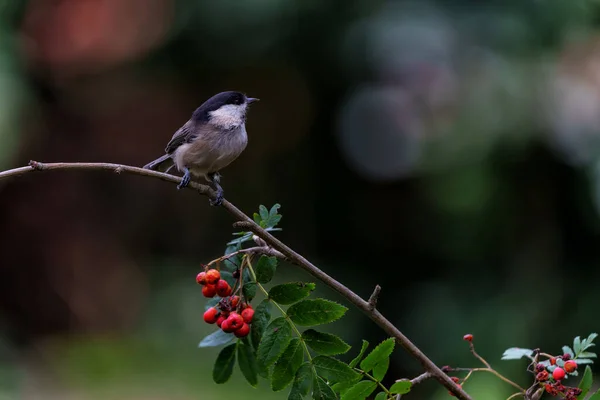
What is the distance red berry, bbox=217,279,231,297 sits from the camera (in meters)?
1.18

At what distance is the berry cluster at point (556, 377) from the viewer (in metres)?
1.01

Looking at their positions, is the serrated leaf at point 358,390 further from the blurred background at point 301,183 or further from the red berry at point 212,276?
the blurred background at point 301,183

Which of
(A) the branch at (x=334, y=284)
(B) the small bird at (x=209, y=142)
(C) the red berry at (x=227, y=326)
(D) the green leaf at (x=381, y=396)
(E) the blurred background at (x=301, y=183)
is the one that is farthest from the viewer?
(E) the blurred background at (x=301, y=183)

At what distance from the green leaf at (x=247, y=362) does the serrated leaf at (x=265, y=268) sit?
6.1 inches

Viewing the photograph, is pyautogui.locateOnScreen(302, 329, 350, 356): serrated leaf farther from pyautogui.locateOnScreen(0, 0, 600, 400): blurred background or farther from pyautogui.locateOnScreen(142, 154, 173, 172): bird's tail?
pyautogui.locateOnScreen(0, 0, 600, 400): blurred background

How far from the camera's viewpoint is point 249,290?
116cm

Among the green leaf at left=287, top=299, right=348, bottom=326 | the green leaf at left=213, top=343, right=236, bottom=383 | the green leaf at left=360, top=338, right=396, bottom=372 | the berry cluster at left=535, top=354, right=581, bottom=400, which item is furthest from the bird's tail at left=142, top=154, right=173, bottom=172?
the berry cluster at left=535, top=354, right=581, bottom=400

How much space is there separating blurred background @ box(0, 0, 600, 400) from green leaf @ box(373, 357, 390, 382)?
6.01ft

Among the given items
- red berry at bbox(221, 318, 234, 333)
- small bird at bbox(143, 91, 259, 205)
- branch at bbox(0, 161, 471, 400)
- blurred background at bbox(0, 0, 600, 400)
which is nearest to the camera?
branch at bbox(0, 161, 471, 400)

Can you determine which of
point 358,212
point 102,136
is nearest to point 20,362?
point 102,136

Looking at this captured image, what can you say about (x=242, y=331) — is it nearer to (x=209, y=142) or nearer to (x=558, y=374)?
(x=558, y=374)

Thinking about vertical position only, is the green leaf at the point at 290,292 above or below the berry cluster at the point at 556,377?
above

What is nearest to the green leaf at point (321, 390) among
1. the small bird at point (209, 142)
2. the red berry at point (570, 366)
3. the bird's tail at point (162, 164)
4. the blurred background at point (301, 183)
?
the red berry at point (570, 366)

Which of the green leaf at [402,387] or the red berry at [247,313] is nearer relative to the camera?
the green leaf at [402,387]
